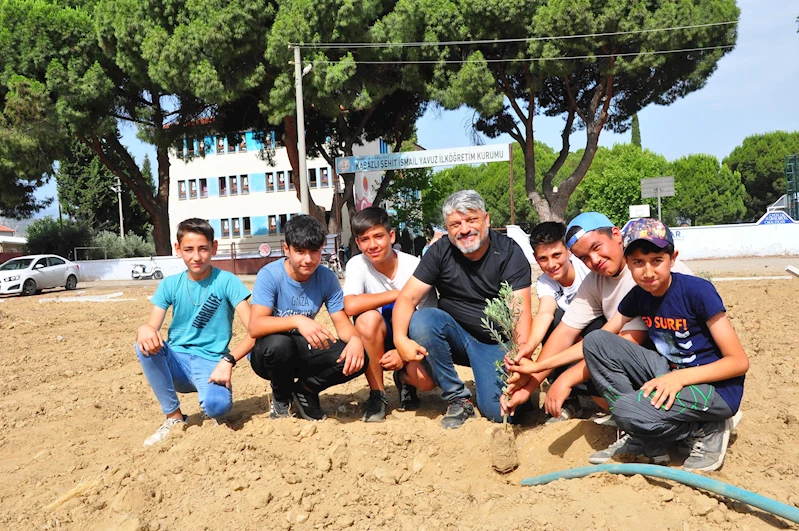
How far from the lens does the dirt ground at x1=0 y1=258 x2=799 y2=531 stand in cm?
260

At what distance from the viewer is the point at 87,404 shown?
16.7ft

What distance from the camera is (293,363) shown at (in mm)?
4039

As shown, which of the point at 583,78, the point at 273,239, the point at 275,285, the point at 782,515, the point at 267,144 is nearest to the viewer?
the point at 782,515

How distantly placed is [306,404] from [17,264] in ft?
64.5

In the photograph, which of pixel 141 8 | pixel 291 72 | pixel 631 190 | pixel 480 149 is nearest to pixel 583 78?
pixel 480 149

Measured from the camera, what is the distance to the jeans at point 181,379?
3.85 meters

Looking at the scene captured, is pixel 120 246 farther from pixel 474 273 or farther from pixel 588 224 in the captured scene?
pixel 588 224

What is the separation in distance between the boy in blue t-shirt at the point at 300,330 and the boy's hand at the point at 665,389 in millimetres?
1788

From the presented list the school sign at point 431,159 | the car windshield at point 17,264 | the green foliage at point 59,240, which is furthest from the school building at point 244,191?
the car windshield at point 17,264

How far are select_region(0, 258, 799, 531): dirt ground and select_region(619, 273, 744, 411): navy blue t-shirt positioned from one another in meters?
0.42

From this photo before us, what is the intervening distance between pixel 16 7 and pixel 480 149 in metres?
16.7

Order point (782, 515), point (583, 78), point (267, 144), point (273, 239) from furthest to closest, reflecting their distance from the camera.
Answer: point (273, 239) < point (267, 144) < point (583, 78) < point (782, 515)

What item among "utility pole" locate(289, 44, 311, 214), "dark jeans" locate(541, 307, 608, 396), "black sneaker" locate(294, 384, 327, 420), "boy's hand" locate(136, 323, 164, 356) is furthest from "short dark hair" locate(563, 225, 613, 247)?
"utility pole" locate(289, 44, 311, 214)

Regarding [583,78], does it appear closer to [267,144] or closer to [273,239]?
[267,144]
